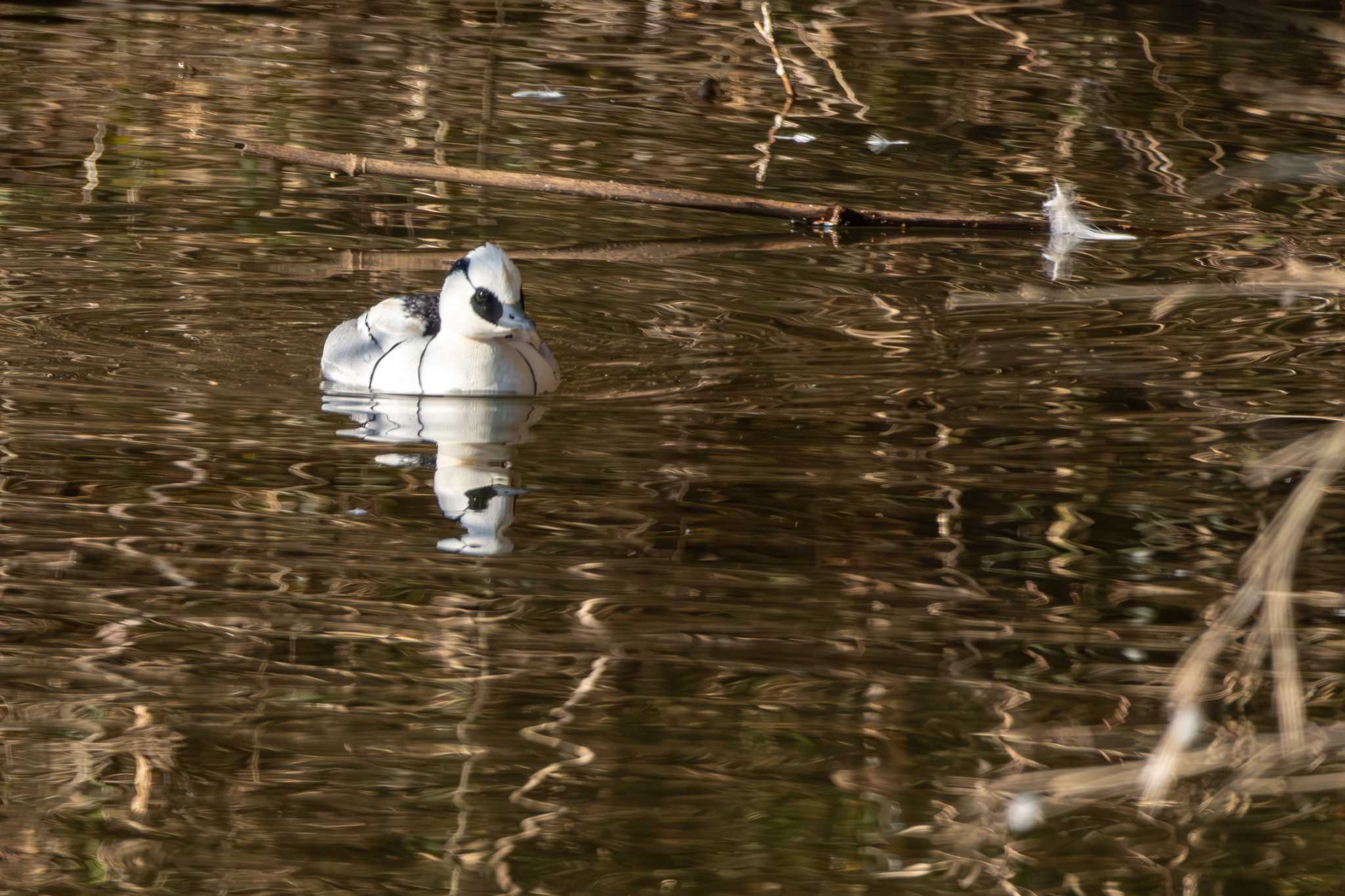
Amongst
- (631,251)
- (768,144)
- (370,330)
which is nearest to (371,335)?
(370,330)

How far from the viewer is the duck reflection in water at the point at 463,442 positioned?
552cm

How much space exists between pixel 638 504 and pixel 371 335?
1671 mm

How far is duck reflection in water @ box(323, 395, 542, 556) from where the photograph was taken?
552cm

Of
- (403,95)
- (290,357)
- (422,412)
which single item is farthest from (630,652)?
(403,95)

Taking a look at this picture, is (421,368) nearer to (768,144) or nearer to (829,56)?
(768,144)

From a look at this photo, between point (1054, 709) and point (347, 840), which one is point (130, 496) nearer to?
point (347, 840)

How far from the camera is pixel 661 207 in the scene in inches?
368

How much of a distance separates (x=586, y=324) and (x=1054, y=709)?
3.56 metres

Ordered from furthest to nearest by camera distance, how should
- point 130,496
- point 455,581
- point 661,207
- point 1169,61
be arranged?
point 1169,61 → point 661,207 → point 130,496 → point 455,581

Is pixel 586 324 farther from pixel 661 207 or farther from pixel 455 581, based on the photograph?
pixel 455 581

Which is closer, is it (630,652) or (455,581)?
(630,652)

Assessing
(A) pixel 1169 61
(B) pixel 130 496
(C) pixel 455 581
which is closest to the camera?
(C) pixel 455 581

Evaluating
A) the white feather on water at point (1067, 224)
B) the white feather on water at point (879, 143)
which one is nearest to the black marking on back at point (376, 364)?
the white feather on water at point (1067, 224)

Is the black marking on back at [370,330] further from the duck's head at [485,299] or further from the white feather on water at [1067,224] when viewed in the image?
the white feather on water at [1067,224]
